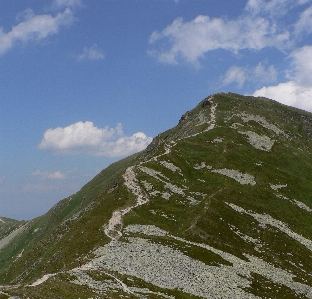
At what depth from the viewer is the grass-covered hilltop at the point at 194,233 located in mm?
51469

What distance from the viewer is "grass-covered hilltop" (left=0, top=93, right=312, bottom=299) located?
51.5 metres

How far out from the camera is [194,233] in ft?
242

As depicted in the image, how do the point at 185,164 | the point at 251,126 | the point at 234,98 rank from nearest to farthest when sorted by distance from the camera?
the point at 185,164 < the point at 251,126 < the point at 234,98

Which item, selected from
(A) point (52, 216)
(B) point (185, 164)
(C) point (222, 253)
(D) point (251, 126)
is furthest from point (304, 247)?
(A) point (52, 216)

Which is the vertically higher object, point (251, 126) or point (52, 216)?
point (251, 126)

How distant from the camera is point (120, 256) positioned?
192 ft

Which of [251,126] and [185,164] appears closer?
[185,164]

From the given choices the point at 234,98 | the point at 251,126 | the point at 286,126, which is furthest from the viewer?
the point at 234,98

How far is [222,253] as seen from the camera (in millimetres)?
68312

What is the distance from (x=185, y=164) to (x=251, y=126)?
199 ft

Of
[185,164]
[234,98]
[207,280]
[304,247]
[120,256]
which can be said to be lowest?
[304,247]

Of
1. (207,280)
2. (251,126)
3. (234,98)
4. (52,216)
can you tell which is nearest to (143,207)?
(207,280)

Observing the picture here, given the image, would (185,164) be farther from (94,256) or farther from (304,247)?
(94,256)

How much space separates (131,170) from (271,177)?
4823cm
